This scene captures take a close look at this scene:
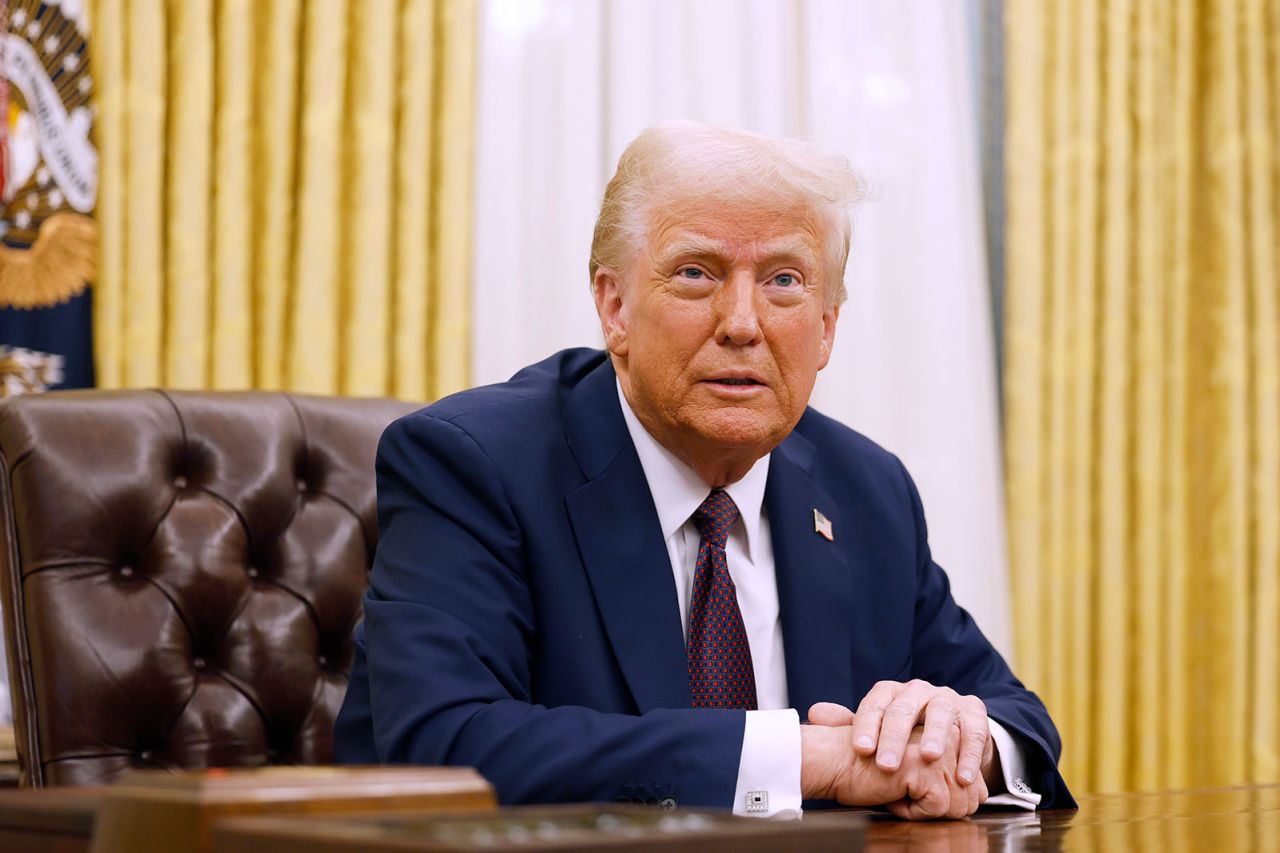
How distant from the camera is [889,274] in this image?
3879mm

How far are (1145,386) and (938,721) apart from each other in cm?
260

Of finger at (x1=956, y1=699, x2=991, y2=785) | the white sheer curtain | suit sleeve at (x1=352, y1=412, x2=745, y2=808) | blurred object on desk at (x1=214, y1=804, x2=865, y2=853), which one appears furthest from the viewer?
the white sheer curtain

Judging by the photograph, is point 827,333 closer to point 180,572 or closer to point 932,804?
point 932,804

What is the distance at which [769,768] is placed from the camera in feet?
5.40

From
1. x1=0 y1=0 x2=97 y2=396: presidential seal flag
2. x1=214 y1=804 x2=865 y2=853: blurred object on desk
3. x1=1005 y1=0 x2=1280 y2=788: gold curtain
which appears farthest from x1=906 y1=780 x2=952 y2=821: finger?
x1=1005 y1=0 x2=1280 y2=788: gold curtain

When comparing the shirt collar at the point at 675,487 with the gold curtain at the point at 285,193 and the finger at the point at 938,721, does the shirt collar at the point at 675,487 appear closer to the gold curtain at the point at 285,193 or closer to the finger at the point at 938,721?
the finger at the point at 938,721

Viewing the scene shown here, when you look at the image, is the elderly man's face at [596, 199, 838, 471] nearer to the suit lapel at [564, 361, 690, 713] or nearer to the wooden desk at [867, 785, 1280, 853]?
the suit lapel at [564, 361, 690, 713]

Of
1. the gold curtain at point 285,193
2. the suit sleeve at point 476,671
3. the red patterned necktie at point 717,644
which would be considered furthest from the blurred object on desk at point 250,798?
the gold curtain at point 285,193

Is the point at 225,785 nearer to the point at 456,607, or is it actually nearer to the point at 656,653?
the point at 456,607

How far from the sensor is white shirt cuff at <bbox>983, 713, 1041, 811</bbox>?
5.97 feet

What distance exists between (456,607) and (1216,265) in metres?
3.06

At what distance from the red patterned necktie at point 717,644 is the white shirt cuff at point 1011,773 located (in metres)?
0.32

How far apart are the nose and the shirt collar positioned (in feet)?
0.67

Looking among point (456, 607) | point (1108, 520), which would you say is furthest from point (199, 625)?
point (1108, 520)
